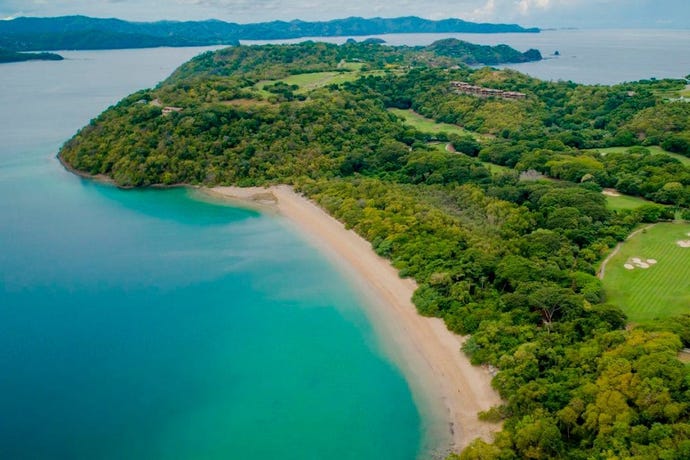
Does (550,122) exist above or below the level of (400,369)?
above

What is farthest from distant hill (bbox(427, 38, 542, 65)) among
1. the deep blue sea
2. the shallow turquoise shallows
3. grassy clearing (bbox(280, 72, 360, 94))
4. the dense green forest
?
the shallow turquoise shallows

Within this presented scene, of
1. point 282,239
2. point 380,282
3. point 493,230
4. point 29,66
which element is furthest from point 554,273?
point 29,66

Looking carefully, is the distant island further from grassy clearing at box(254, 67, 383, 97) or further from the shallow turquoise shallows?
the shallow turquoise shallows

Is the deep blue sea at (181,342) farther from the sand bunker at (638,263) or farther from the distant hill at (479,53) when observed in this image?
the distant hill at (479,53)

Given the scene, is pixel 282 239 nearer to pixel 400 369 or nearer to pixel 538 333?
pixel 400 369

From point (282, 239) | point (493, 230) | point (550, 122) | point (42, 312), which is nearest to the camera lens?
point (42, 312)

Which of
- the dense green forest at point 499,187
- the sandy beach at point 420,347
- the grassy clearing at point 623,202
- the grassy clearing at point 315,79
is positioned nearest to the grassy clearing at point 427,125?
the dense green forest at point 499,187

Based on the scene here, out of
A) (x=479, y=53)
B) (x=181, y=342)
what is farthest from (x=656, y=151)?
(x=479, y=53)
